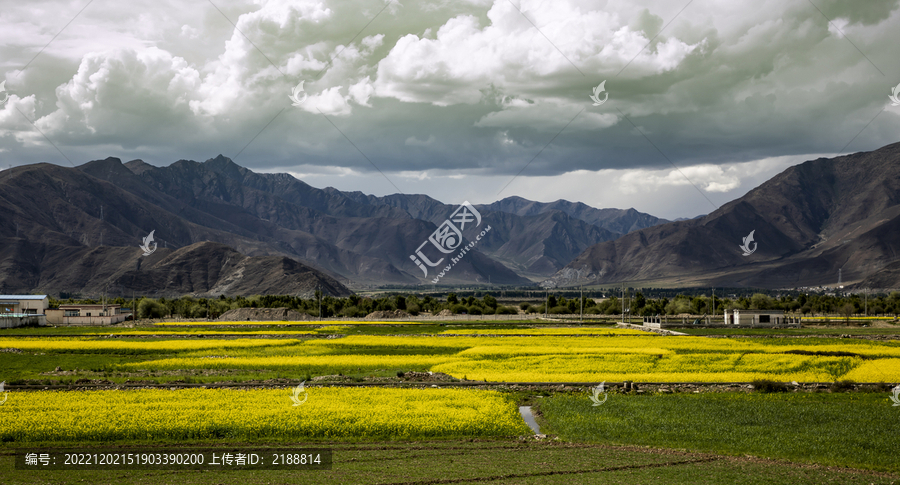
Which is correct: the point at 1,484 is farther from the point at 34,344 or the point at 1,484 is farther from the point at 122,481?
the point at 34,344

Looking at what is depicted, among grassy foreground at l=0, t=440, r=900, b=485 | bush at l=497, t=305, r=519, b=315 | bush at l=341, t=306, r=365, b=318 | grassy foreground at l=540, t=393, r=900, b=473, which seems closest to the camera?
grassy foreground at l=0, t=440, r=900, b=485

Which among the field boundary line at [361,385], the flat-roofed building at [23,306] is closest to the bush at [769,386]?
the field boundary line at [361,385]

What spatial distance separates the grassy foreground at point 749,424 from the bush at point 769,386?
1332 mm

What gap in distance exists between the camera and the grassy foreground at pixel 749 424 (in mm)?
24031

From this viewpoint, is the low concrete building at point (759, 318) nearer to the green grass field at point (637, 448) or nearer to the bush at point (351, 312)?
the bush at point (351, 312)

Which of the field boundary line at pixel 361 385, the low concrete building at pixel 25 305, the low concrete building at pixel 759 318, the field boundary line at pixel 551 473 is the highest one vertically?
the low concrete building at pixel 25 305

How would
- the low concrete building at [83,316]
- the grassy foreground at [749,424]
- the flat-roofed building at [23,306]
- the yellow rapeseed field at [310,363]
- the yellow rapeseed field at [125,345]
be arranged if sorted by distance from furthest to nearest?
the flat-roofed building at [23,306] < the low concrete building at [83,316] < the yellow rapeseed field at [125,345] < the yellow rapeseed field at [310,363] < the grassy foreground at [749,424]

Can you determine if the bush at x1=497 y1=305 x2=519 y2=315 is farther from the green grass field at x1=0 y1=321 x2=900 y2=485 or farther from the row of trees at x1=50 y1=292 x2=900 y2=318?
the green grass field at x1=0 y1=321 x2=900 y2=485

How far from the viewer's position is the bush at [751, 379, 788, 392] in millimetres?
37344

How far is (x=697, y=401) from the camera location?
3362 cm

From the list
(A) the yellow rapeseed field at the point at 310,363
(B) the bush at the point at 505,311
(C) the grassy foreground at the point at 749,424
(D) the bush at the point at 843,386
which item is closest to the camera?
(C) the grassy foreground at the point at 749,424

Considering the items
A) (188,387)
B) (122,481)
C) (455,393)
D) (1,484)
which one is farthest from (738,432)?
(188,387)

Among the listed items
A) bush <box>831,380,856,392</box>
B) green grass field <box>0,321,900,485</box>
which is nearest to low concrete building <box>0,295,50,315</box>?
green grass field <box>0,321,900,485</box>

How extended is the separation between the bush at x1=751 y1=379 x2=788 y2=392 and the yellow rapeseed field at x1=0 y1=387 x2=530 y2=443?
50.0 feet
